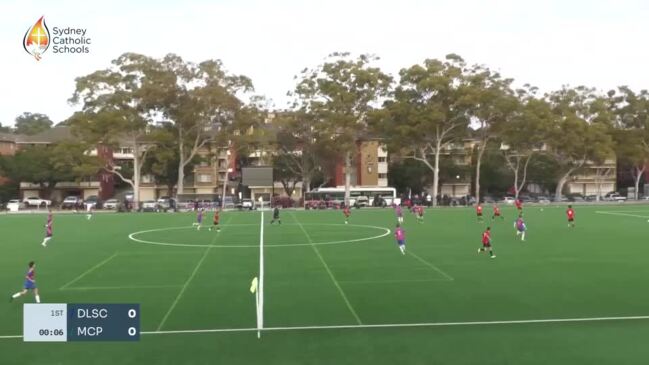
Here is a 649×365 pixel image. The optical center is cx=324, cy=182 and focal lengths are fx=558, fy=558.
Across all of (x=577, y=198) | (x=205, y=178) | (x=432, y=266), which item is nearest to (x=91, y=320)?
(x=432, y=266)

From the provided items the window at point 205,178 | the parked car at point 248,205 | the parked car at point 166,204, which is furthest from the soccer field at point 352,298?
the window at point 205,178

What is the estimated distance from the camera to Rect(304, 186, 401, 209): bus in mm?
72750

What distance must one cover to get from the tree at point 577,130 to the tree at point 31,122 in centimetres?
11440

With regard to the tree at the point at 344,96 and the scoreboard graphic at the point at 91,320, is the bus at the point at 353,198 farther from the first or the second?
the scoreboard graphic at the point at 91,320

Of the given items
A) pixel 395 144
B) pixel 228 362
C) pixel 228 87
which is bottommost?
pixel 228 362

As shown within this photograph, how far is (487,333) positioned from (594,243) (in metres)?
20.0

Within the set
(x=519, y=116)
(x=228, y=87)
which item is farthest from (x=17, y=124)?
(x=519, y=116)

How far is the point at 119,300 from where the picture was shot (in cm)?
1647

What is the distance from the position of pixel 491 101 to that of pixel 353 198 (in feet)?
73.1

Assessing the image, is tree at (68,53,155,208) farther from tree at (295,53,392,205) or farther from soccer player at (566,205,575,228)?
soccer player at (566,205,575,228)

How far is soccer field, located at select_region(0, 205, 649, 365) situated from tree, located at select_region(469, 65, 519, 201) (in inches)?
1568

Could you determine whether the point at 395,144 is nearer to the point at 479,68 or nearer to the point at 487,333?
the point at 479,68

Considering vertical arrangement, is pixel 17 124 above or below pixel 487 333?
above

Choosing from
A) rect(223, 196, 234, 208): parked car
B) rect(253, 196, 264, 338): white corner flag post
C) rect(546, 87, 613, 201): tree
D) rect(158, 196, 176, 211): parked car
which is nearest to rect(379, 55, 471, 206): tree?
rect(546, 87, 613, 201): tree
